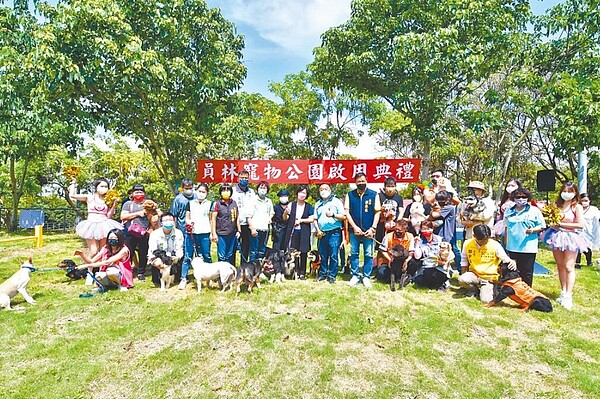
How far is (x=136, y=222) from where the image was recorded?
578cm

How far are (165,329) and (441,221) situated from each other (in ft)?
12.8

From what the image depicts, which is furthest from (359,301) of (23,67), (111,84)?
(23,67)

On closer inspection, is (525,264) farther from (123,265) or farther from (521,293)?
(123,265)

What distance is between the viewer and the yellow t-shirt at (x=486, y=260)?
186 inches

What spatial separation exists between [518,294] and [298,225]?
9.77 ft

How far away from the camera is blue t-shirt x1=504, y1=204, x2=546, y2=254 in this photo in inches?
182

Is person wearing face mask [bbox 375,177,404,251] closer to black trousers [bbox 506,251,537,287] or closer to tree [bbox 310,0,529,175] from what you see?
black trousers [bbox 506,251,537,287]

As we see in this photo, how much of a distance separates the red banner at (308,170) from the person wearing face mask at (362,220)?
368cm

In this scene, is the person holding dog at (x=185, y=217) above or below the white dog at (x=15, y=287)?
above

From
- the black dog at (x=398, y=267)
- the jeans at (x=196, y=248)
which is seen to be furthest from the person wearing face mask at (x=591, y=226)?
the jeans at (x=196, y=248)

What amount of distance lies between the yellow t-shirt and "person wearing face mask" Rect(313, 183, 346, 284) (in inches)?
68.8

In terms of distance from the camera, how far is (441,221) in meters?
5.56

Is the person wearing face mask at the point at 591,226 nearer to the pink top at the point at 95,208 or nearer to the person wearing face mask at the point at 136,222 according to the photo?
the person wearing face mask at the point at 136,222

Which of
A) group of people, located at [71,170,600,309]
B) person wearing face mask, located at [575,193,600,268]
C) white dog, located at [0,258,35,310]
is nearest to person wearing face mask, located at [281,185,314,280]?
group of people, located at [71,170,600,309]
